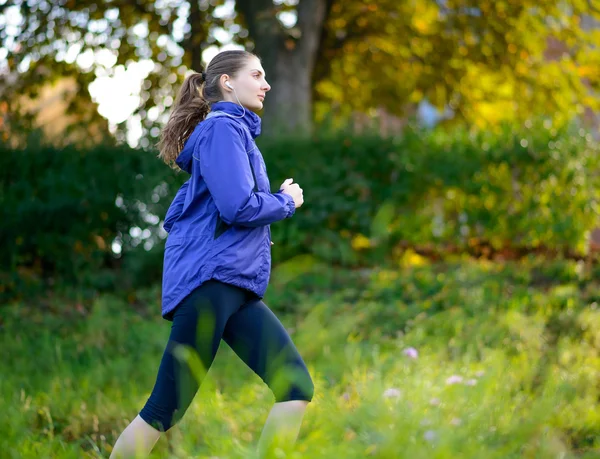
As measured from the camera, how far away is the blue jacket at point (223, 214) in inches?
111

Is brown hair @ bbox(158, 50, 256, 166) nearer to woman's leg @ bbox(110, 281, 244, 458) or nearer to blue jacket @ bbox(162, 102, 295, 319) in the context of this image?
blue jacket @ bbox(162, 102, 295, 319)

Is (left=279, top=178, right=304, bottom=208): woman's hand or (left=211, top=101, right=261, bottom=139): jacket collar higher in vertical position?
(left=211, top=101, right=261, bottom=139): jacket collar

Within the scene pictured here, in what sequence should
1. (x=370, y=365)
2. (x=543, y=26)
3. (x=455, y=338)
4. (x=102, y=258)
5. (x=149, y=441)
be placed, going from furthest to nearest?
(x=543, y=26) → (x=102, y=258) → (x=455, y=338) → (x=370, y=365) → (x=149, y=441)

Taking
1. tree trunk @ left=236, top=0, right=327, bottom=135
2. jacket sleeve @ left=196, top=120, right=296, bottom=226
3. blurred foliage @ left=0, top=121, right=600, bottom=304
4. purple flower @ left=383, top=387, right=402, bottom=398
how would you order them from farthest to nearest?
tree trunk @ left=236, top=0, right=327, bottom=135 < blurred foliage @ left=0, top=121, right=600, bottom=304 < purple flower @ left=383, top=387, right=402, bottom=398 < jacket sleeve @ left=196, top=120, right=296, bottom=226

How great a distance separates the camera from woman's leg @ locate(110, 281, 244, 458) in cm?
282

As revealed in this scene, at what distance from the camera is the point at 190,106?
128 inches

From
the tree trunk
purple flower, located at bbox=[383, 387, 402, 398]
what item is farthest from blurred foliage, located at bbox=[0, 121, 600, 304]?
purple flower, located at bbox=[383, 387, 402, 398]

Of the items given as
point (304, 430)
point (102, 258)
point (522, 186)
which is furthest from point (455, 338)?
point (102, 258)

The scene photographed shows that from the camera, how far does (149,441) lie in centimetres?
287

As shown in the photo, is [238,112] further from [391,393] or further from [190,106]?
[391,393]

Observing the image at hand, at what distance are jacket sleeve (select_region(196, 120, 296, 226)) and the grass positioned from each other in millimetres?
807

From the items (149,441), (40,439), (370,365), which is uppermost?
(149,441)

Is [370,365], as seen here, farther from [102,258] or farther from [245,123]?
[102,258]

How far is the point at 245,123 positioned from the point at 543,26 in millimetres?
9789
